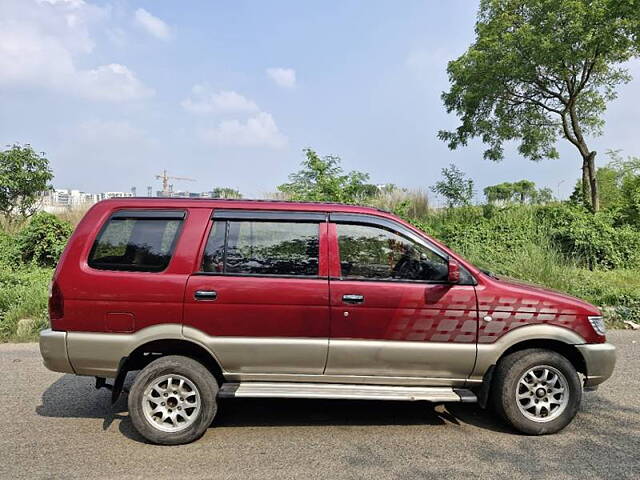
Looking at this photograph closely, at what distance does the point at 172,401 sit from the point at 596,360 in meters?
3.58

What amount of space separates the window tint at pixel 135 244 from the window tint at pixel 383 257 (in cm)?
148

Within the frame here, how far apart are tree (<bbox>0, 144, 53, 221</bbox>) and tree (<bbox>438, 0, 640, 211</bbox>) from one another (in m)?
14.9

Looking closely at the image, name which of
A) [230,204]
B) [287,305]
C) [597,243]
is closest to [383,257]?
[287,305]

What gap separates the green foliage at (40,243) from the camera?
10.1m

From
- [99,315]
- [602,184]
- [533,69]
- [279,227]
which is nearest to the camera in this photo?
[99,315]

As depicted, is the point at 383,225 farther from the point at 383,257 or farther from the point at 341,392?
the point at 341,392

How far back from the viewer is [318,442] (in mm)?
3709

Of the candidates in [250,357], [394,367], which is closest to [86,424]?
[250,357]

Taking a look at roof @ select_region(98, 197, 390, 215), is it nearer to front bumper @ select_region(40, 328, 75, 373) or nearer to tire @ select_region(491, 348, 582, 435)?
front bumper @ select_region(40, 328, 75, 373)

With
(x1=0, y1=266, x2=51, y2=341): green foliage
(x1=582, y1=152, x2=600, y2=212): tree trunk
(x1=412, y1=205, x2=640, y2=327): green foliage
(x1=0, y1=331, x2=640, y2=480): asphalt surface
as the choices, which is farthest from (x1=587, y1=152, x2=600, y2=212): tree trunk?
(x1=0, y1=266, x2=51, y2=341): green foliage

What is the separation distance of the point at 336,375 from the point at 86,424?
2.31 m

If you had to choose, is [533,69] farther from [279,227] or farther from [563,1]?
[279,227]

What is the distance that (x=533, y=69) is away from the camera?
15.8m

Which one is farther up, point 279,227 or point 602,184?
point 602,184
